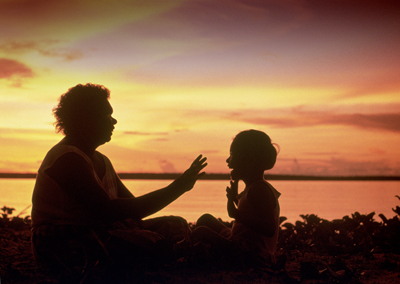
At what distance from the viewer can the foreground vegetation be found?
4230mm

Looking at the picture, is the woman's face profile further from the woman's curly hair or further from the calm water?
the calm water

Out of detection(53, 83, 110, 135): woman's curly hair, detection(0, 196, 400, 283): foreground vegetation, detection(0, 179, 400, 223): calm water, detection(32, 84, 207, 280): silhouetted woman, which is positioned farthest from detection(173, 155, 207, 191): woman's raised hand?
detection(0, 179, 400, 223): calm water

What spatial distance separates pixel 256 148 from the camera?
210 inches

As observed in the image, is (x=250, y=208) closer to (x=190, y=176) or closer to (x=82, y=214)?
(x=190, y=176)

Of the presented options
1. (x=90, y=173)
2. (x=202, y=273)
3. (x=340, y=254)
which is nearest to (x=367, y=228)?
(x=340, y=254)

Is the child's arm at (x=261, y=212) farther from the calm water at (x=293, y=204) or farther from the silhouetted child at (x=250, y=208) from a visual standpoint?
the calm water at (x=293, y=204)

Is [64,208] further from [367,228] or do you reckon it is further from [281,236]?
[367,228]

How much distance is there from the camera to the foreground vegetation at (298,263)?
167 inches

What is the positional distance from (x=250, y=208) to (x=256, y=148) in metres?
0.82

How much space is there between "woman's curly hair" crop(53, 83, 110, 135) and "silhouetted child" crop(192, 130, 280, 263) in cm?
191

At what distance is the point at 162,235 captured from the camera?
451cm

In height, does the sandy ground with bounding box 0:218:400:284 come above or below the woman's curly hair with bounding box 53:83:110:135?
below

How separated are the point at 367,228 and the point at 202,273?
12.4 feet

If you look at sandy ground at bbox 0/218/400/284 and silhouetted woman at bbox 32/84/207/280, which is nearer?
silhouetted woman at bbox 32/84/207/280
